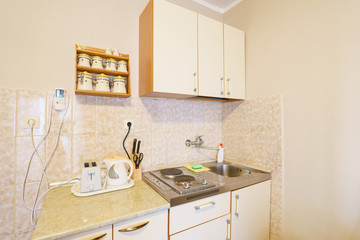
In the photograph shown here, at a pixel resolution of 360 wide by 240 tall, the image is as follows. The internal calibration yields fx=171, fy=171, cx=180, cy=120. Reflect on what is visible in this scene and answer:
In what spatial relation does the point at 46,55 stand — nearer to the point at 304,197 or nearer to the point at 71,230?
the point at 71,230

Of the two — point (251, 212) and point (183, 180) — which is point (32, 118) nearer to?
point (183, 180)

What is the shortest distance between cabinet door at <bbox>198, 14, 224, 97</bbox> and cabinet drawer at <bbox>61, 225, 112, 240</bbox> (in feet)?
3.66

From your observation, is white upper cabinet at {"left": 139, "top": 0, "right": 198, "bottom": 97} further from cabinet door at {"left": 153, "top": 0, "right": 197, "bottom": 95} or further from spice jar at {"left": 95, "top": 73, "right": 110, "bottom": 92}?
spice jar at {"left": 95, "top": 73, "right": 110, "bottom": 92}

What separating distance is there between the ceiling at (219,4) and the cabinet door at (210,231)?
7.00 ft

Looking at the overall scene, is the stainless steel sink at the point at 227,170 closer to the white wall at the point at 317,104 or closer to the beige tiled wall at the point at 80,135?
the beige tiled wall at the point at 80,135

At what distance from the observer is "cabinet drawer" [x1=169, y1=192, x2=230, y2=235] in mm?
1050

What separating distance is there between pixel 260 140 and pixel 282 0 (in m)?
1.24

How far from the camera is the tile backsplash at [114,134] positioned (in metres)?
1.11

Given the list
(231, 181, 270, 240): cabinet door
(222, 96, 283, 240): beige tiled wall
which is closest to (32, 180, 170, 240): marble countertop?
(231, 181, 270, 240): cabinet door

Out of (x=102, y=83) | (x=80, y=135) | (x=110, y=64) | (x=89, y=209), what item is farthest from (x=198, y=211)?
(x=110, y=64)

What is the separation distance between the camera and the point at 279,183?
4.85 feet

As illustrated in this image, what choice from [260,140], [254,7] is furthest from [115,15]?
[260,140]

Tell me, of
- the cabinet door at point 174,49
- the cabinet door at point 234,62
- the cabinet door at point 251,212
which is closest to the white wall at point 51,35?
the cabinet door at point 174,49

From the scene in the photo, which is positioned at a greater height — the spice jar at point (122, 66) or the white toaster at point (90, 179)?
the spice jar at point (122, 66)
